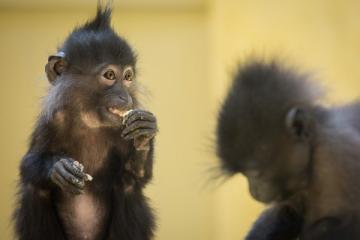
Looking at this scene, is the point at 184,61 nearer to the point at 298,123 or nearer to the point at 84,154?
the point at 84,154

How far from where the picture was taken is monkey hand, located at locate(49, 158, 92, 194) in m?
2.27

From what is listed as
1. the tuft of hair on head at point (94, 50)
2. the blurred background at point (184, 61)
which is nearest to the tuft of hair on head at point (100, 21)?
the tuft of hair on head at point (94, 50)

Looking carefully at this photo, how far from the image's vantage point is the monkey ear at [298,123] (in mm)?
2107

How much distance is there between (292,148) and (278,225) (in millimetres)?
382

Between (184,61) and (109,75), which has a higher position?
(109,75)

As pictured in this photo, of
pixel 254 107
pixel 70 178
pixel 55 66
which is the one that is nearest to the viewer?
pixel 254 107

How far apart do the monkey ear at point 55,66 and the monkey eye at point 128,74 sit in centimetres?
25

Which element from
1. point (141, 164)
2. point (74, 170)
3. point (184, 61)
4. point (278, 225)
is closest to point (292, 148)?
point (278, 225)

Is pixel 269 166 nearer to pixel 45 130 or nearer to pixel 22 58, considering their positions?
pixel 45 130

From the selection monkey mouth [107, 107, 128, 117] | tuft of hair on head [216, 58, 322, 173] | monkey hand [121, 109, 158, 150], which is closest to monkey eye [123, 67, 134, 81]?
monkey mouth [107, 107, 128, 117]

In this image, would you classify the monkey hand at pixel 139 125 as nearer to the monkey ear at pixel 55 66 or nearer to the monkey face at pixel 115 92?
the monkey face at pixel 115 92

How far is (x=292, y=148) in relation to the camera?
2150mm

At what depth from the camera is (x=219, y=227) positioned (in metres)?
3.79

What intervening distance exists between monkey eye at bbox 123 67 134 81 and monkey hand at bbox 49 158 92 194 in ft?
1.50
